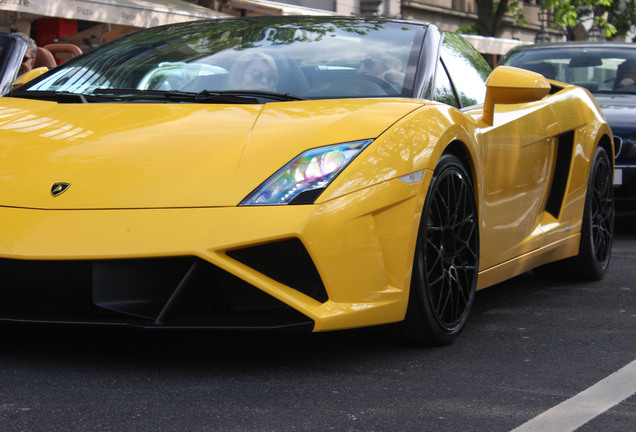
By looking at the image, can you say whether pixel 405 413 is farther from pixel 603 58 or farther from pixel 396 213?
pixel 603 58

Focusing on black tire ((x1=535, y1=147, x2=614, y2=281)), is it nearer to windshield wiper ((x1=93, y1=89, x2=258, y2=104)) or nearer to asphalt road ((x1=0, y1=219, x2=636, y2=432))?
asphalt road ((x1=0, y1=219, x2=636, y2=432))

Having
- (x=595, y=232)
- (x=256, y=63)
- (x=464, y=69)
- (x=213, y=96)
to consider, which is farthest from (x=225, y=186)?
(x=595, y=232)

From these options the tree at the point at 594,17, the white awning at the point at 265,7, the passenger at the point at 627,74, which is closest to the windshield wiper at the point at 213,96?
the passenger at the point at 627,74

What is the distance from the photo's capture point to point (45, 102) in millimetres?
4293

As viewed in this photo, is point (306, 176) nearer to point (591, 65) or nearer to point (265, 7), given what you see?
point (591, 65)

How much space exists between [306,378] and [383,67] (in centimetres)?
145

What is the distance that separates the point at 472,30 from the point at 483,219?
2785 centimetres

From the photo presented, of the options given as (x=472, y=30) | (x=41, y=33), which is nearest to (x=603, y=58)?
(x=41, y=33)

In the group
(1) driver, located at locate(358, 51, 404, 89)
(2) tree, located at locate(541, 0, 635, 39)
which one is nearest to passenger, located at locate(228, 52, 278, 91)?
(1) driver, located at locate(358, 51, 404, 89)

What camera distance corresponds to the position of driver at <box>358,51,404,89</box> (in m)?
4.38

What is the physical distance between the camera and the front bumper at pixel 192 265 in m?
3.35

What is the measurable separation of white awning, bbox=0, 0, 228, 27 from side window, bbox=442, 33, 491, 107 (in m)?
7.76

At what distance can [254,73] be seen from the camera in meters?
4.42

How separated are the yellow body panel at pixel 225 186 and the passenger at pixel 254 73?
367 millimetres
